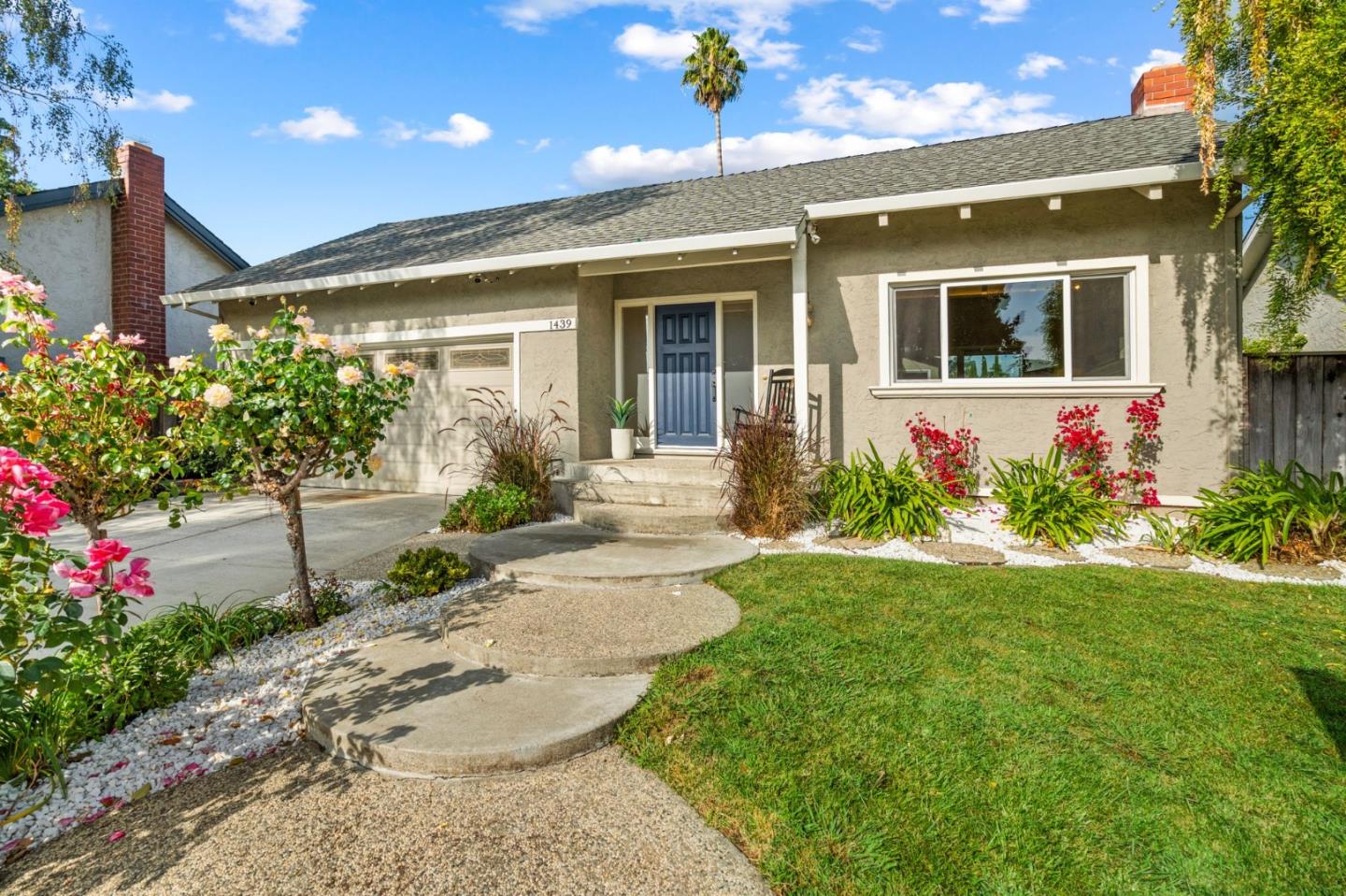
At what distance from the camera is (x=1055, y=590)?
14.7 feet

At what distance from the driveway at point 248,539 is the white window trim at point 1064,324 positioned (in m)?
5.28

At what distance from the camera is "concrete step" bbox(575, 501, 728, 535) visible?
245 inches

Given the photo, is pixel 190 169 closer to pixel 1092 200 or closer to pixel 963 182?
pixel 963 182

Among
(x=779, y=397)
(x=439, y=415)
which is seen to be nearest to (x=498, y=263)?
(x=439, y=415)

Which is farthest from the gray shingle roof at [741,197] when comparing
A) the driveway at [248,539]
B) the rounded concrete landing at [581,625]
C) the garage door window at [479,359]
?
the rounded concrete landing at [581,625]

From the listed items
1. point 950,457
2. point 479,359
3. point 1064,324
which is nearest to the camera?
point 1064,324

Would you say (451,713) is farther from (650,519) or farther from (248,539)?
(248,539)

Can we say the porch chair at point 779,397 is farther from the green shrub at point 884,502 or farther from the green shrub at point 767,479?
the green shrub at point 884,502

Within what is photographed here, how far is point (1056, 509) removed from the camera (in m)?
5.81

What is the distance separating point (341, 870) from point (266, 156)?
11967 mm

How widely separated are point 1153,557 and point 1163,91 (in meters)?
6.79

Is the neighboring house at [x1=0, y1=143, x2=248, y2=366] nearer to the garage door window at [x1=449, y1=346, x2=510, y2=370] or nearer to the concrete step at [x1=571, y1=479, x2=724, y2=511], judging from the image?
the garage door window at [x1=449, y1=346, x2=510, y2=370]

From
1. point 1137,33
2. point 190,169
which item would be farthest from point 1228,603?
point 190,169

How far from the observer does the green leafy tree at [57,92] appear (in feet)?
32.0
